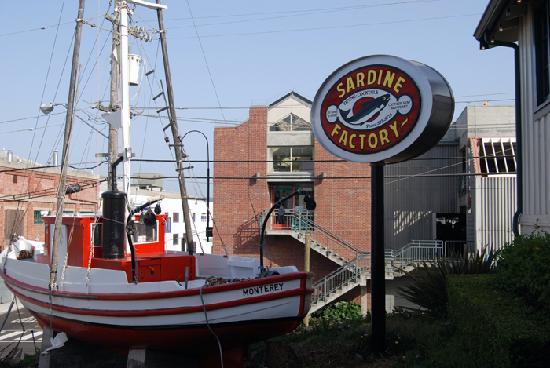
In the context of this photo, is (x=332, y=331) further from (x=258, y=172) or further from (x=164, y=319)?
(x=258, y=172)

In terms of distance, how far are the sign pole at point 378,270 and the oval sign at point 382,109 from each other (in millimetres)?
425

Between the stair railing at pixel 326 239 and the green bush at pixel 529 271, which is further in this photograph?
the stair railing at pixel 326 239

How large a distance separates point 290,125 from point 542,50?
78.5 ft

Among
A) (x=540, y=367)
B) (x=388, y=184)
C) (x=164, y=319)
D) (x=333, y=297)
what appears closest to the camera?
(x=540, y=367)

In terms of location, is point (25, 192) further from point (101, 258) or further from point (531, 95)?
point (531, 95)

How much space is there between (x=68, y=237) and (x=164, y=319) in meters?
4.19

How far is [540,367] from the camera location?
4723mm

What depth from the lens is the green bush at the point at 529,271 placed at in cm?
575

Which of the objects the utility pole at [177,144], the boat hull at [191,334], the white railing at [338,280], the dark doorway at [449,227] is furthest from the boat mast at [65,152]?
the dark doorway at [449,227]

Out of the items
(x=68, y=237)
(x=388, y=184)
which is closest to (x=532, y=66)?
(x=68, y=237)

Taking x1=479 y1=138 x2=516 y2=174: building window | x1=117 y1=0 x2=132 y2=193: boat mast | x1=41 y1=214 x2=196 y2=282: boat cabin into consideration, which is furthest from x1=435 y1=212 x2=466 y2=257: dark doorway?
x1=117 y1=0 x2=132 y2=193: boat mast

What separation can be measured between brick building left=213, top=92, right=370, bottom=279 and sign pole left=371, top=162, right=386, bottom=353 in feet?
70.4

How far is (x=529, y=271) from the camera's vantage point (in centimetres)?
603

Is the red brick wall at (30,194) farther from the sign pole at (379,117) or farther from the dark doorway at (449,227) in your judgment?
the sign pole at (379,117)
